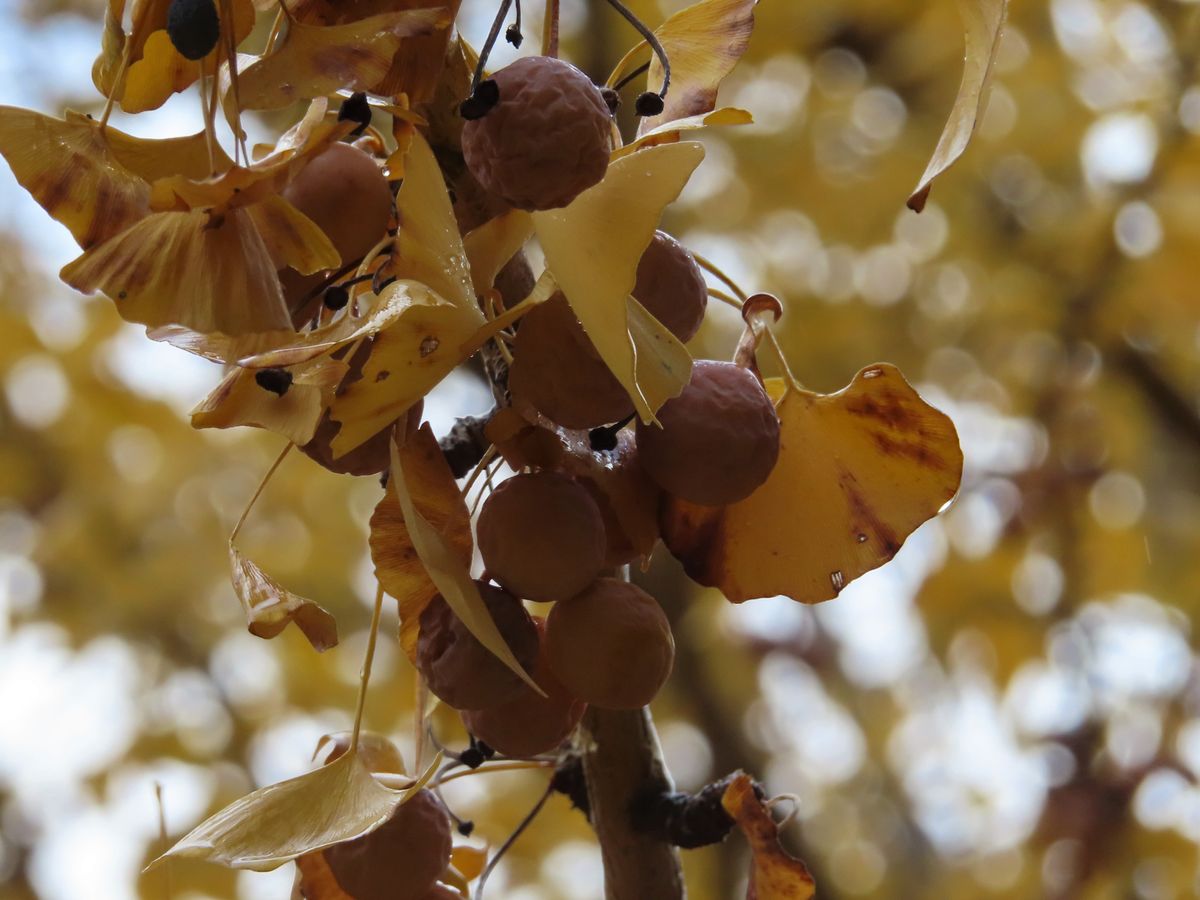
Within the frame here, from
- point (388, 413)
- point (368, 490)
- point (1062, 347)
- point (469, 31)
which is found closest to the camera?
point (388, 413)

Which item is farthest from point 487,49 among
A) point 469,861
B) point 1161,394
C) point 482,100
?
point 1161,394

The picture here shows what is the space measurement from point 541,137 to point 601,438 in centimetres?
12

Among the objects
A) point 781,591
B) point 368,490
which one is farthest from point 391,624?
point 781,591

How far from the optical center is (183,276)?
1.13 feet

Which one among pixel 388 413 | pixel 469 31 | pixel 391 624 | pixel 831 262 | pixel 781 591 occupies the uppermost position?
pixel 388 413

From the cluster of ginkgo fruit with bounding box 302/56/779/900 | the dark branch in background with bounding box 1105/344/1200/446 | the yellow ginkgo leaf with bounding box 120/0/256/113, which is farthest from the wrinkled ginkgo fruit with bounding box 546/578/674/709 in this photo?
the dark branch in background with bounding box 1105/344/1200/446

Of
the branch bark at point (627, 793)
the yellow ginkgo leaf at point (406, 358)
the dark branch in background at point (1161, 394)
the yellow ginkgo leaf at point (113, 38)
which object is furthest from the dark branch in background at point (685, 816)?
the dark branch in background at point (1161, 394)

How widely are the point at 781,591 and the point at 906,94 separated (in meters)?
1.43

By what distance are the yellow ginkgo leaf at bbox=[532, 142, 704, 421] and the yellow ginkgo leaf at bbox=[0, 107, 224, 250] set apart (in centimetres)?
13

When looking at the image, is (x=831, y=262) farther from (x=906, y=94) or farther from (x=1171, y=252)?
(x=1171, y=252)

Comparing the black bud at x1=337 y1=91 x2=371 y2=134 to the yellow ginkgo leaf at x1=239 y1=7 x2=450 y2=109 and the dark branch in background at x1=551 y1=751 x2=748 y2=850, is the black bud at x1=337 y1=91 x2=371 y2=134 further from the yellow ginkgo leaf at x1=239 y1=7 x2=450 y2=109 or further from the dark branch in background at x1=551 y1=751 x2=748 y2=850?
the dark branch in background at x1=551 y1=751 x2=748 y2=850

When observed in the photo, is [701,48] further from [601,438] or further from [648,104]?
[601,438]

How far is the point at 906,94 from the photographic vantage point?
1.72 meters

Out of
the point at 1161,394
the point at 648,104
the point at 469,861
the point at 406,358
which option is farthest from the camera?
the point at 1161,394
